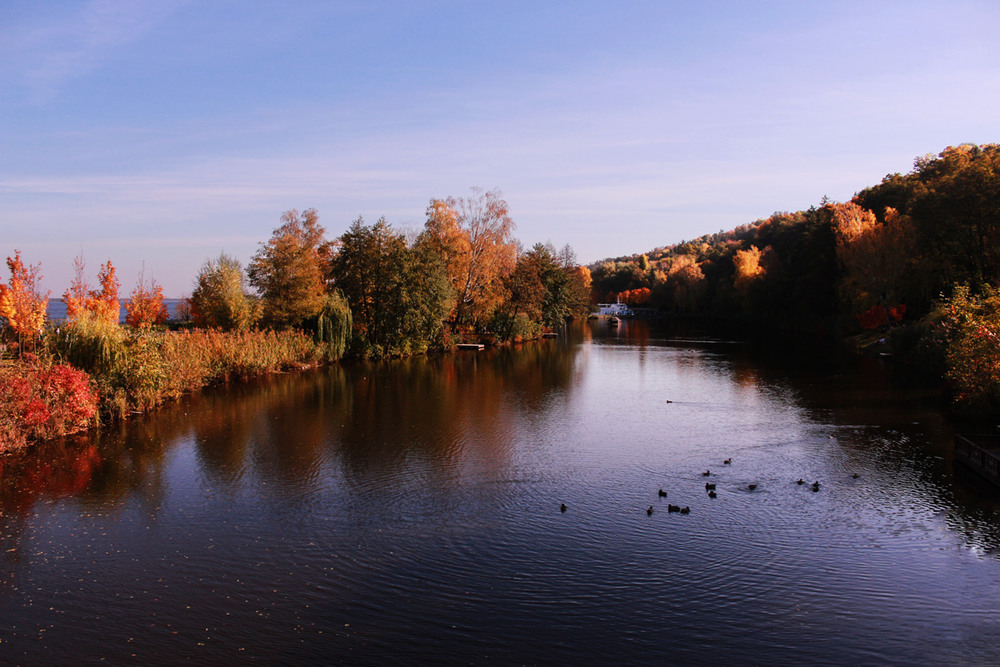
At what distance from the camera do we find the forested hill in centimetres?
4153

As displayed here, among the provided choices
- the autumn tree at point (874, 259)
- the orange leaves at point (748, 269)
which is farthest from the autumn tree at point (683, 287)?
the autumn tree at point (874, 259)

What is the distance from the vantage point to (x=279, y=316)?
40375 millimetres

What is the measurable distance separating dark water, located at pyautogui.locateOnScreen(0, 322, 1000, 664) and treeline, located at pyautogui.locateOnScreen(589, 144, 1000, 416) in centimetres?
398

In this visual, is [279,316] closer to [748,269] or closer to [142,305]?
[142,305]

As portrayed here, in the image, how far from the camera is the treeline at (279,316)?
804 inches

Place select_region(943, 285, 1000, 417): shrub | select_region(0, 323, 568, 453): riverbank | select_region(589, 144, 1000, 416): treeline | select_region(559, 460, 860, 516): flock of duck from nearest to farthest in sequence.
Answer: select_region(559, 460, 860, 516): flock of duck, select_region(0, 323, 568, 453): riverbank, select_region(943, 285, 1000, 417): shrub, select_region(589, 144, 1000, 416): treeline

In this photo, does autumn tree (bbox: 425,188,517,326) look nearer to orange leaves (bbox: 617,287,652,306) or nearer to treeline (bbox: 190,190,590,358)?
treeline (bbox: 190,190,590,358)

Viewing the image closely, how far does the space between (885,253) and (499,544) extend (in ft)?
167

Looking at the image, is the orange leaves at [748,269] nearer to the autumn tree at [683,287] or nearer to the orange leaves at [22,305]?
the autumn tree at [683,287]

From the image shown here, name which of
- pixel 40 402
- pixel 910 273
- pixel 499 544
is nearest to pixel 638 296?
pixel 910 273

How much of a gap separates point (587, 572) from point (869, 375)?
1166 inches

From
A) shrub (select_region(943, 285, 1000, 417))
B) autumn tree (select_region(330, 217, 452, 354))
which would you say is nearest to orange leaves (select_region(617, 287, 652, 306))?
autumn tree (select_region(330, 217, 452, 354))

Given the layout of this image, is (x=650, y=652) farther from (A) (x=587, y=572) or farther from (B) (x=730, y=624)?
(A) (x=587, y=572)

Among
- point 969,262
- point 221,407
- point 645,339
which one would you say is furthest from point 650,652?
point 645,339
